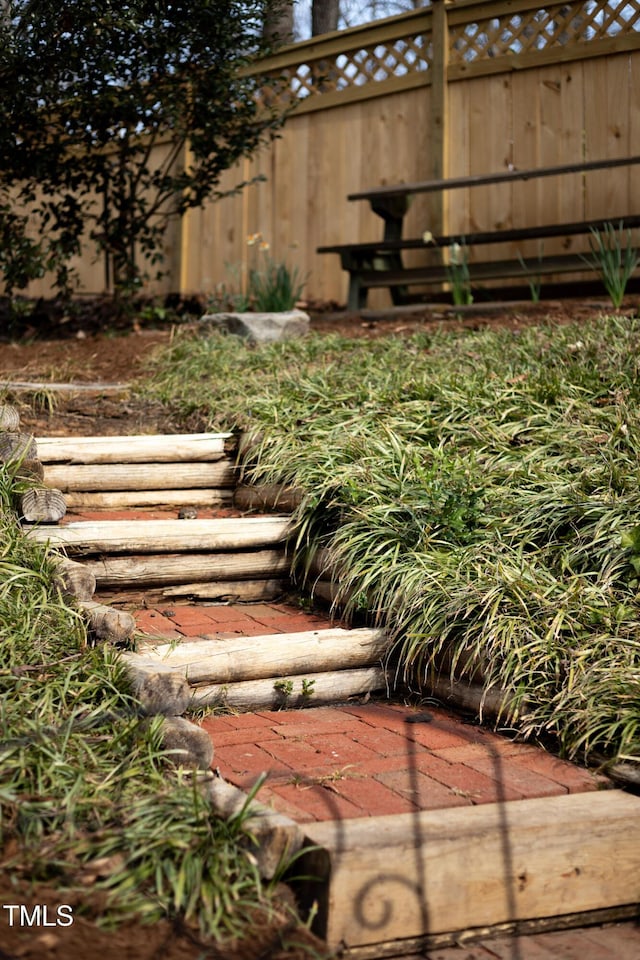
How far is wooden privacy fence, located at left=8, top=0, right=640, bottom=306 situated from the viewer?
792 centimetres

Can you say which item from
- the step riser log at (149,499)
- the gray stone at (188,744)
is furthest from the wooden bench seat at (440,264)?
the gray stone at (188,744)

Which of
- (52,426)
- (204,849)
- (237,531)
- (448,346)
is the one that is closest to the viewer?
(204,849)

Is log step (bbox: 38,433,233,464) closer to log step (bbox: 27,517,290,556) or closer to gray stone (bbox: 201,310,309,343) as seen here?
log step (bbox: 27,517,290,556)

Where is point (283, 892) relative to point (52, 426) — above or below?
below

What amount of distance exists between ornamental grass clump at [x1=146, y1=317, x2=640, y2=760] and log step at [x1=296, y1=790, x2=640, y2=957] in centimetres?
38

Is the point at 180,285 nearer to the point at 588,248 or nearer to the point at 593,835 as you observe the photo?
the point at 588,248

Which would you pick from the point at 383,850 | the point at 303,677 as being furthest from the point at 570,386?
the point at 383,850

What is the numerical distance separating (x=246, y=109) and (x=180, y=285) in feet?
10.2

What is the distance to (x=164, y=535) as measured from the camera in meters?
3.89

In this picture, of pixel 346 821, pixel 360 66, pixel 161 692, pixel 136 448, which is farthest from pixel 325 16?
pixel 346 821

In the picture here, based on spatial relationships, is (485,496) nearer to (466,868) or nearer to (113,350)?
(466,868)

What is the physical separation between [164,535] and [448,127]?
601 cm

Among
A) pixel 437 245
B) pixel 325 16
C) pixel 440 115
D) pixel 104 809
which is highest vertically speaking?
pixel 325 16

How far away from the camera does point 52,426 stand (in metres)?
5.02
